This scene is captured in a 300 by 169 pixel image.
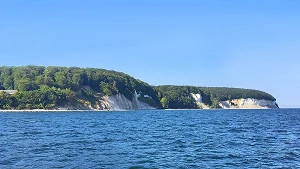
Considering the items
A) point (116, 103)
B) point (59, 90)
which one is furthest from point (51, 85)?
point (116, 103)

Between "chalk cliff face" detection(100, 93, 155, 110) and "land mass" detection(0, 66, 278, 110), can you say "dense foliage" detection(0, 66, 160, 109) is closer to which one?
"land mass" detection(0, 66, 278, 110)

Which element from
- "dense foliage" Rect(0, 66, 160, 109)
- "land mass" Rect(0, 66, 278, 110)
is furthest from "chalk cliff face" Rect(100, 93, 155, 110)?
"dense foliage" Rect(0, 66, 160, 109)

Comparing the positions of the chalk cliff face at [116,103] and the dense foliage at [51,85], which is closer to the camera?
the dense foliage at [51,85]

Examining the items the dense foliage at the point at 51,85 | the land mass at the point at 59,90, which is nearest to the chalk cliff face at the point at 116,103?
the land mass at the point at 59,90

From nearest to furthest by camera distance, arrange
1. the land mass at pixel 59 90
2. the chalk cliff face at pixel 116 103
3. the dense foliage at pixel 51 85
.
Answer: the land mass at pixel 59 90
the dense foliage at pixel 51 85
the chalk cliff face at pixel 116 103

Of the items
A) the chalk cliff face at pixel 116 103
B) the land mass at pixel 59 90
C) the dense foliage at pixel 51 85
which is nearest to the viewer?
the land mass at pixel 59 90

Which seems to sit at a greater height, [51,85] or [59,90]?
[51,85]

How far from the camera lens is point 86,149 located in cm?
2916

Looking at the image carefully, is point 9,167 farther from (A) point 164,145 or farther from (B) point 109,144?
(A) point 164,145

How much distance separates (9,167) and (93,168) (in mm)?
5257

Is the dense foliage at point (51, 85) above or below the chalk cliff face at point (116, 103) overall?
above

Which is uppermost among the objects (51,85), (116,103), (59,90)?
(51,85)

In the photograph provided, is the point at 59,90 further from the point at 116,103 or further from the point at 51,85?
the point at 116,103

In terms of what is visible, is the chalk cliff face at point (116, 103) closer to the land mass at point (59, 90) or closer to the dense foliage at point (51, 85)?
the land mass at point (59, 90)
